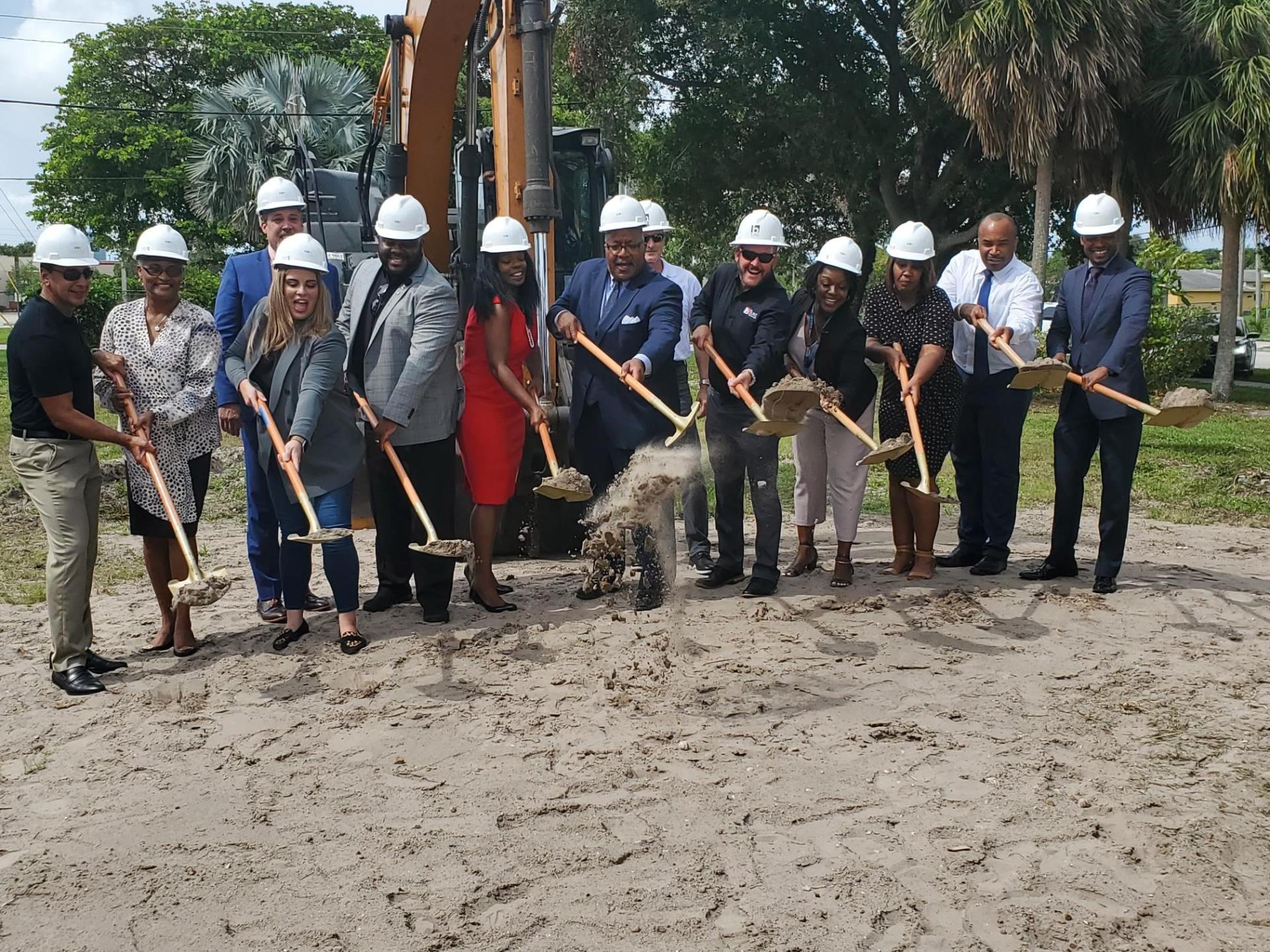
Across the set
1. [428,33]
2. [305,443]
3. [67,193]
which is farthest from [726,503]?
[67,193]

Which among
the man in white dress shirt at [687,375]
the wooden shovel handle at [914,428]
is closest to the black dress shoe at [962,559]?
the wooden shovel handle at [914,428]

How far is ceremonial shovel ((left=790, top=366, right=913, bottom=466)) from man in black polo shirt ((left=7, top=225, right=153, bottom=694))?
318 cm

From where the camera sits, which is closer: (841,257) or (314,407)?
(314,407)

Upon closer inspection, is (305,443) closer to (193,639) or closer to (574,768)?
(193,639)

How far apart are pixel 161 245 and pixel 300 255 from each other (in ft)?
2.01

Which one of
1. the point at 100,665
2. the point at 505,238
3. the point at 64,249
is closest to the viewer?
the point at 64,249

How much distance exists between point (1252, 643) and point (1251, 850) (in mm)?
2301

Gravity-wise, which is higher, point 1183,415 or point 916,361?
point 916,361

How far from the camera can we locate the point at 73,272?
16.7 ft

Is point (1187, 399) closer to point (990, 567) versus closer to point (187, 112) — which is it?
point (990, 567)

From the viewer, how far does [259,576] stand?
6.31 meters

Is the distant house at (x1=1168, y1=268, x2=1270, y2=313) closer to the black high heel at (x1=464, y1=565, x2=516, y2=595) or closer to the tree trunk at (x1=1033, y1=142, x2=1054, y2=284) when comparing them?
the tree trunk at (x1=1033, y1=142, x2=1054, y2=284)

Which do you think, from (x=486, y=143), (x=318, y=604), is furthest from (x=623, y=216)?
(x=486, y=143)

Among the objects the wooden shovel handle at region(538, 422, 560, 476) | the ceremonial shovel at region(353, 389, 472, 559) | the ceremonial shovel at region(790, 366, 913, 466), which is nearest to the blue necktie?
the ceremonial shovel at region(790, 366, 913, 466)
